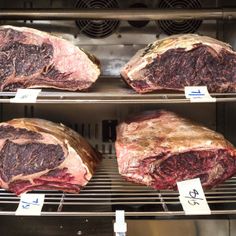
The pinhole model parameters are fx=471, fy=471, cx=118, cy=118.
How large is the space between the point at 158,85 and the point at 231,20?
0.46 m

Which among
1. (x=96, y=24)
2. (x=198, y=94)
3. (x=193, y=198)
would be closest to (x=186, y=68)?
(x=198, y=94)

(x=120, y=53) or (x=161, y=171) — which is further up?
(x=120, y=53)

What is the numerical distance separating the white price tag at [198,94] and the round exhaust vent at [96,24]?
57 cm

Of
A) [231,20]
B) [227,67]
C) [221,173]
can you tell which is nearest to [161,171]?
[221,173]

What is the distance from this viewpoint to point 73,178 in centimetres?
148

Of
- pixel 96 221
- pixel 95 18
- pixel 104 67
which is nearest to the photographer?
pixel 95 18

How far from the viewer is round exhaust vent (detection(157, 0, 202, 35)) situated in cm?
192

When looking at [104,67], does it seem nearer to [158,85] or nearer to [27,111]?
[27,111]

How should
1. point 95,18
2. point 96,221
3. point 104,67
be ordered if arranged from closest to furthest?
point 95,18 → point 96,221 → point 104,67

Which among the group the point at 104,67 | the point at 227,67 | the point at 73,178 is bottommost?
the point at 73,178

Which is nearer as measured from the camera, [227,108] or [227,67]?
[227,67]

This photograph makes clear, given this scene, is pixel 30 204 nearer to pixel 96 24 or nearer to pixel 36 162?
pixel 36 162

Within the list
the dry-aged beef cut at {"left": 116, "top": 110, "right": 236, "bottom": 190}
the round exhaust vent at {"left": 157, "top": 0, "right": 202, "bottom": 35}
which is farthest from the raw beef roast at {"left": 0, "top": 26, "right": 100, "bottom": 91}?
the round exhaust vent at {"left": 157, "top": 0, "right": 202, "bottom": 35}

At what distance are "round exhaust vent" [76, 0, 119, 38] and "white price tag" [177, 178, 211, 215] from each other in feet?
2.52
